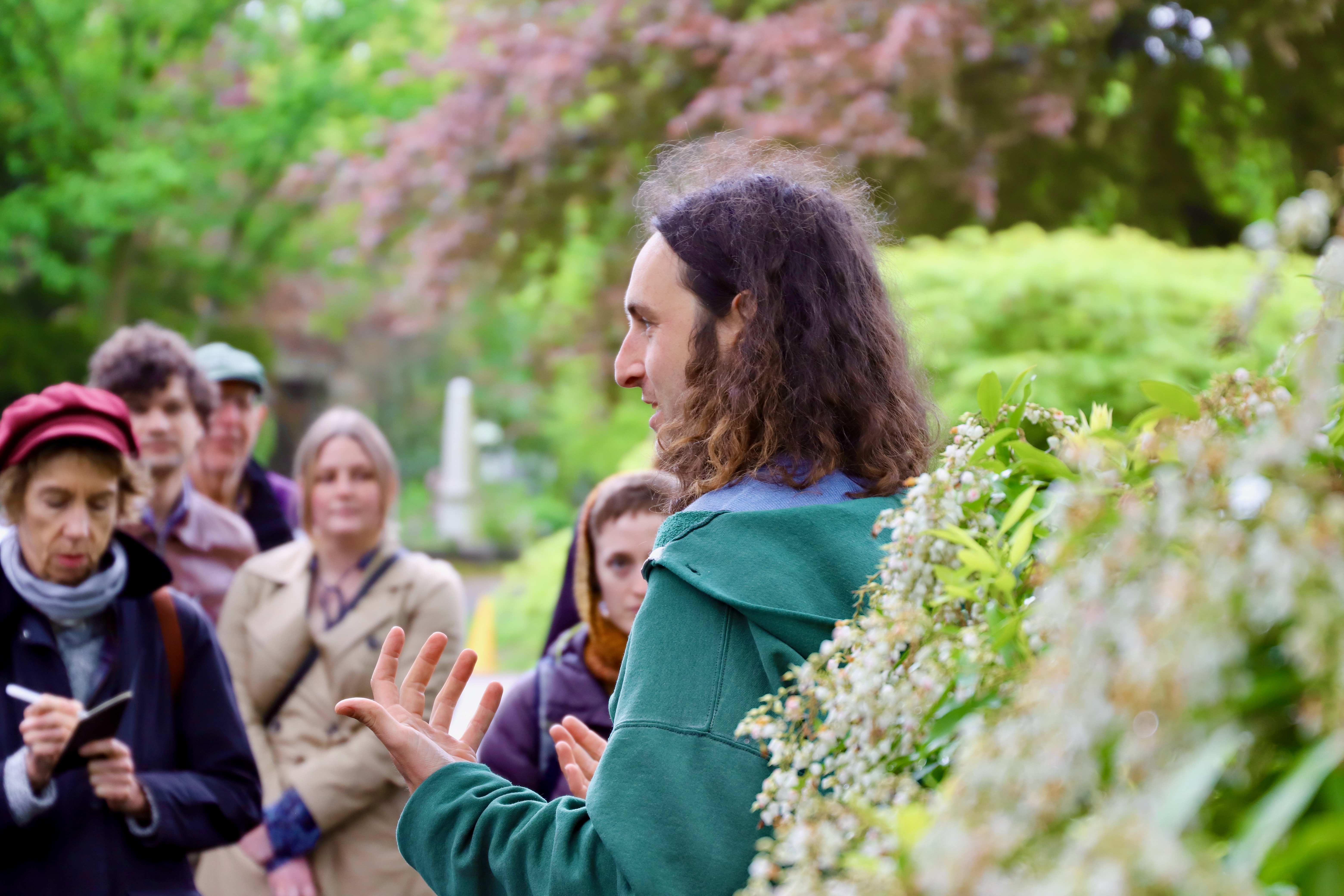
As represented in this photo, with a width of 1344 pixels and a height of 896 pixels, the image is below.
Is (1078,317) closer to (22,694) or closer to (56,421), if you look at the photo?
(56,421)

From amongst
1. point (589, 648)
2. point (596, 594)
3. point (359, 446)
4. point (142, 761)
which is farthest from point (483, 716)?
point (359, 446)

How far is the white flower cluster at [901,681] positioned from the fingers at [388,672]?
2.51 ft

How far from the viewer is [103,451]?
10.2 feet

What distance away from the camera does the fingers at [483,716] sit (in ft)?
6.13

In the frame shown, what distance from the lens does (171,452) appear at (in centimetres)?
436

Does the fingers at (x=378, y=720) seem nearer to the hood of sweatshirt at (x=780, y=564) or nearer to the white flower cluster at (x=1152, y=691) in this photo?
the hood of sweatshirt at (x=780, y=564)

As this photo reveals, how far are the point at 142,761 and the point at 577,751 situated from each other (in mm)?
1384

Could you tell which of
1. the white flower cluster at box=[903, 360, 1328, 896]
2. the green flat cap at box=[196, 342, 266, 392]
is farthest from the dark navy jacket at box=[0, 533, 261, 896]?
the white flower cluster at box=[903, 360, 1328, 896]

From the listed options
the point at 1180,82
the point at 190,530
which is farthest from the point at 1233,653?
the point at 1180,82

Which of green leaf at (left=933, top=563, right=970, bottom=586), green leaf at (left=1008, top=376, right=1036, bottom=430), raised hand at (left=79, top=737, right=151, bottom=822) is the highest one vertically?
green leaf at (left=1008, top=376, right=1036, bottom=430)

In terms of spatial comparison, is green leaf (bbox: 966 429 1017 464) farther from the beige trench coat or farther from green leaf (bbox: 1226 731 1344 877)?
the beige trench coat

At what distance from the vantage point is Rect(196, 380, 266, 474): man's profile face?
4965 millimetres

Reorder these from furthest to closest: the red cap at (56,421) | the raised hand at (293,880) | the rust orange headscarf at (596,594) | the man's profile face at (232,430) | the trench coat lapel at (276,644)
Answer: the man's profile face at (232,430), the trench coat lapel at (276,644), the raised hand at (293,880), the rust orange headscarf at (596,594), the red cap at (56,421)

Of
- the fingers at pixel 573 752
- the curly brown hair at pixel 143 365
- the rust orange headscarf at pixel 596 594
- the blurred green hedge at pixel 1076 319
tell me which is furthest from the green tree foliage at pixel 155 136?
the fingers at pixel 573 752
